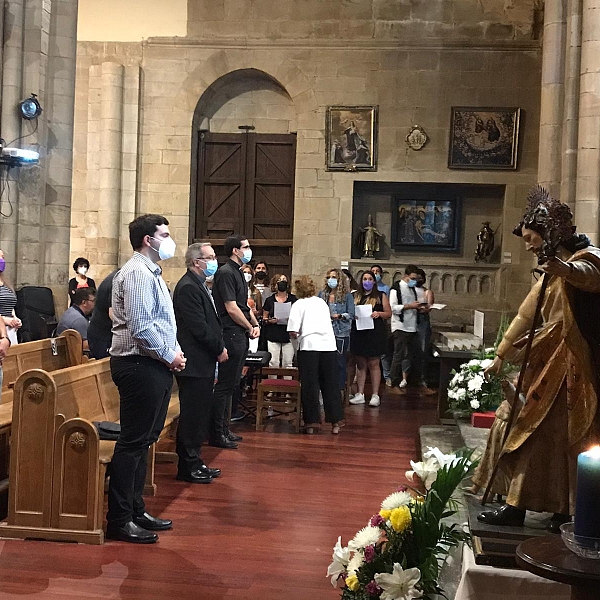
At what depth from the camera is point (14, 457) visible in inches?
186

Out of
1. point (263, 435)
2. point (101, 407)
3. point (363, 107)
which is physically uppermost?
point (363, 107)

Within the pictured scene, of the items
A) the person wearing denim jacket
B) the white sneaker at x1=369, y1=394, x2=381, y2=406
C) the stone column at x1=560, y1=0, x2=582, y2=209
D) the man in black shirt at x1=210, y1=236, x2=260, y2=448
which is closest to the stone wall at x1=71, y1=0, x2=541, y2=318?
the person wearing denim jacket

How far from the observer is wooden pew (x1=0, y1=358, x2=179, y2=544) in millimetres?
4648

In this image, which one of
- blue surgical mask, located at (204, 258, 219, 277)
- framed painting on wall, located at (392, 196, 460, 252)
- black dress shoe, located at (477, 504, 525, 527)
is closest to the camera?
black dress shoe, located at (477, 504, 525, 527)

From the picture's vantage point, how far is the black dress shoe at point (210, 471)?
620 centimetres

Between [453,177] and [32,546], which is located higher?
[453,177]

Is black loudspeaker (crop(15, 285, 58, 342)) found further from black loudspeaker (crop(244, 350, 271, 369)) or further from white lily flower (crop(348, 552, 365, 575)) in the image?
white lily flower (crop(348, 552, 365, 575))

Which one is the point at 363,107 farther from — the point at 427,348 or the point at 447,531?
the point at 447,531

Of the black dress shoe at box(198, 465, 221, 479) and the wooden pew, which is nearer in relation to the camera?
the wooden pew

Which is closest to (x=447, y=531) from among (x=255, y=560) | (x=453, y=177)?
(x=255, y=560)

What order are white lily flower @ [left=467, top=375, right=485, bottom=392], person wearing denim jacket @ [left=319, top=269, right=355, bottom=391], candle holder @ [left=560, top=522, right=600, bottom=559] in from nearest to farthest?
candle holder @ [left=560, top=522, right=600, bottom=559] → white lily flower @ [left=467, top=375, right=485, bottom=392] → person wearing denim jacket @ [left=319, top=269, right=355, bottom=391]

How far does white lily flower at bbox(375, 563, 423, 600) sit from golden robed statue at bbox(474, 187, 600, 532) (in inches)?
18.8

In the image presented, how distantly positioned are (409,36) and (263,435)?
835 centimetres

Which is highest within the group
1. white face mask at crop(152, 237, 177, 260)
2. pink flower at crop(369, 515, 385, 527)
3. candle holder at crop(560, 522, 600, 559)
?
white face mask at crop(152, 237, 177, 260)
